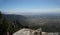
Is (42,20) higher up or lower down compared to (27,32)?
higher up

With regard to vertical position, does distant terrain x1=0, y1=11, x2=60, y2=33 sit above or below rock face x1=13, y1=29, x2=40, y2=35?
above

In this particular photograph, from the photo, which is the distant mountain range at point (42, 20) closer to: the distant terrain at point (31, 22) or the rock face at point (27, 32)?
the distant terrain at point (31, 22)

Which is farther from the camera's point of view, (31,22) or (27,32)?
(31,22)

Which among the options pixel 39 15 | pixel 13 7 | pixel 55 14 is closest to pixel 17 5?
pixel 13 7

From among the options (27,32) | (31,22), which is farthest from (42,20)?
(27,32)

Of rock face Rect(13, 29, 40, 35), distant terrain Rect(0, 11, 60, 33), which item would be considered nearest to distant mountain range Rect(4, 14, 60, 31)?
distant terrain Rect(0, 11, 60, 33)

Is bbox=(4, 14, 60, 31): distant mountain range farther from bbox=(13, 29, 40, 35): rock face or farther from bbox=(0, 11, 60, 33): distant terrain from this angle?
bbox=(13, 29, 40, 35): rock face

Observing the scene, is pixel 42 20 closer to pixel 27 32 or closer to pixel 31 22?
pixel 31 22

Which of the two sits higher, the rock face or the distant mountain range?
the distant mountain range

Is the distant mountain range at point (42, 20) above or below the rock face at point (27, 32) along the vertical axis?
above

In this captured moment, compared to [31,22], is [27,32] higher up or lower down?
→ lower down

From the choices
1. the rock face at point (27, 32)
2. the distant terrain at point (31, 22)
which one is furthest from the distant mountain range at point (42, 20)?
the rock face at point (27, 32)
